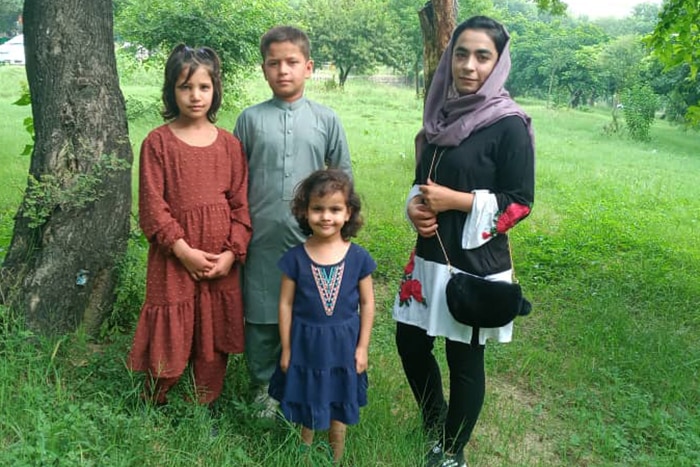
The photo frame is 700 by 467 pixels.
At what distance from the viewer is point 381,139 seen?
1443 cm

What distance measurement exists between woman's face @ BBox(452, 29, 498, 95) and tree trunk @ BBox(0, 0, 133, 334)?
1884mm

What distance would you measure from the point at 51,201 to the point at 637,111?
65.7ft

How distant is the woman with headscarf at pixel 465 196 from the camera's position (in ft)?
8.41

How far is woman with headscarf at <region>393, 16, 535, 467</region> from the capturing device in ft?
8.41

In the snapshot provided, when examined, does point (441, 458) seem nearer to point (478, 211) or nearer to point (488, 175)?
point (478, 211)

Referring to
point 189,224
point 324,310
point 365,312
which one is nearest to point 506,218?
point 365,312

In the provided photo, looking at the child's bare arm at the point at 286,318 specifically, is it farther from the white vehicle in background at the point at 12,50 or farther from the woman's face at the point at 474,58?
the white vehicle in background at the point at 12,50

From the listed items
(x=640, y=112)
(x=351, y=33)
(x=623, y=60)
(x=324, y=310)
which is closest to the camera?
(x=324, y=310)

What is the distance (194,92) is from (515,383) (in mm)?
2454

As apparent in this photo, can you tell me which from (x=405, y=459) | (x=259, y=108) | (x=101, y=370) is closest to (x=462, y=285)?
(x=405, y=459)

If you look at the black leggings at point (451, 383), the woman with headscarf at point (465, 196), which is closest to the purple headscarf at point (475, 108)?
the woman with headscarf at point (465, 196)

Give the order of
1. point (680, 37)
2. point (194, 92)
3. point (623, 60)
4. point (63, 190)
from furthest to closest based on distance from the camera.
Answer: point (623, 60) < point (680, 37) < point (63, 190) < point (194, 92)

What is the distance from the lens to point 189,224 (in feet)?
9.16

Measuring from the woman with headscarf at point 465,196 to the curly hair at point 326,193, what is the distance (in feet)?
0.80
